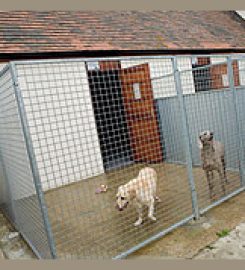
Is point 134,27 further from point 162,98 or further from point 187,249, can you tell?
point 187,249

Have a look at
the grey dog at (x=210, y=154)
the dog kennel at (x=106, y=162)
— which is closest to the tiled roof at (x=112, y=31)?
the dog kennel at (x=106, y=162)

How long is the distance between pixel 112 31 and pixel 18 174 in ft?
19.0

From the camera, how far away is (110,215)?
441 cm

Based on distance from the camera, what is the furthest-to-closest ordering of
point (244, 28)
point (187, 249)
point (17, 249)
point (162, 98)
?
1. point (244, 28)
2. point (162, 98)
3. point (17, 249)
4. point (187, 249)

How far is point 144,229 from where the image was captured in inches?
149

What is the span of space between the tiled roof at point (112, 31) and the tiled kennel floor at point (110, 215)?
329cm

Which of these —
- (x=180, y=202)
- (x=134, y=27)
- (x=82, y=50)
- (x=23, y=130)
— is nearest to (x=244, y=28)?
(x=134, y=27)

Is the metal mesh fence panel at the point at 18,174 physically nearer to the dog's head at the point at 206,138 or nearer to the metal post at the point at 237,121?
the dog's head at the point at 206,138

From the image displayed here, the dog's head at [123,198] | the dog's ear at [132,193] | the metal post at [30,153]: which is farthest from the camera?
the dog's ear at [132,193]

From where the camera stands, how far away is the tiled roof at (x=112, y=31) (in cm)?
656

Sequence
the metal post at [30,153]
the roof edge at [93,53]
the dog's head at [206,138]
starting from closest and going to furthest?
the metal post at [30,153] < the dog's head at [206,138] < the roof edge at [93,53]

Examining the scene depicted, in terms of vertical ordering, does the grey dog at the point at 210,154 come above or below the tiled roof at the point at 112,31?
below

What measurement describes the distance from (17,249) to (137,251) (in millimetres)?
1589

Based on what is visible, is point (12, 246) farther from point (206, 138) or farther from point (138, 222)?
point (206, 138)
